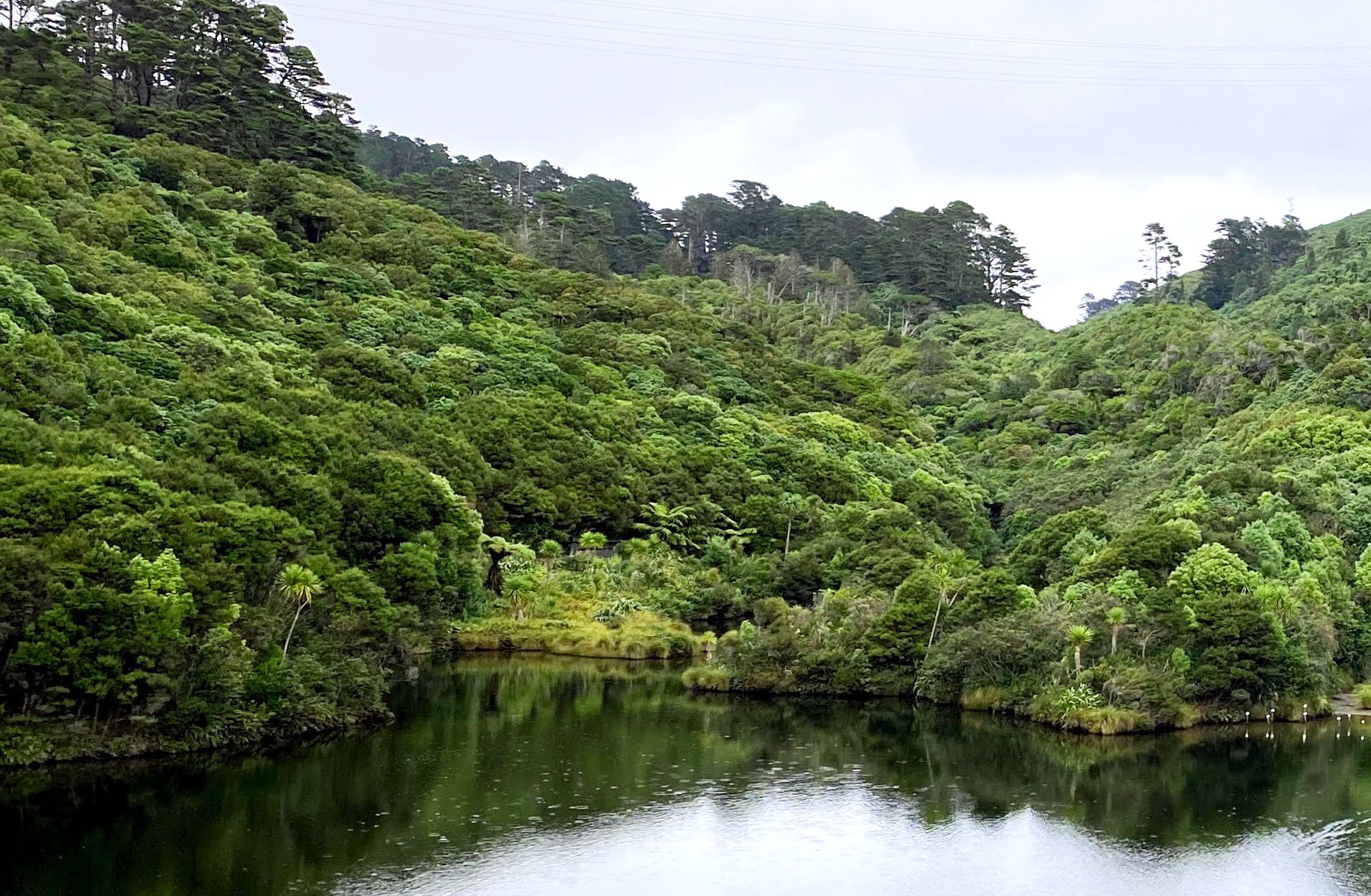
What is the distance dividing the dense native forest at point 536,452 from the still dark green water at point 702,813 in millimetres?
3337

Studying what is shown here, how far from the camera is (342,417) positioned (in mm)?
58750

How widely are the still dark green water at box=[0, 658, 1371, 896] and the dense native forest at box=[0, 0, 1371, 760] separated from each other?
10.9 feet

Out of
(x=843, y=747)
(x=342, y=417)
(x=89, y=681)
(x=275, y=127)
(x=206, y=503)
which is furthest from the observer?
(x=275, y=127)

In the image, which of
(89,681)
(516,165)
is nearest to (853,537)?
(89,681)

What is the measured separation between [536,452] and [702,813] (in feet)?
133

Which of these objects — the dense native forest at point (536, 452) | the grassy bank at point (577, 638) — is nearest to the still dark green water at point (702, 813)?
the dense native forest at point (536, 452)

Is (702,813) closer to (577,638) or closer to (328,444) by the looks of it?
(328,444)

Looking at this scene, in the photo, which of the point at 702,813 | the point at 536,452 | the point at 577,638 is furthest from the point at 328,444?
the point at 702,813

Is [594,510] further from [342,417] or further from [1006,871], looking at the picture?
[1006,871]

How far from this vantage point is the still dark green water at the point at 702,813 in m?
27.3

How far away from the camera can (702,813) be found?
33031 millimetres

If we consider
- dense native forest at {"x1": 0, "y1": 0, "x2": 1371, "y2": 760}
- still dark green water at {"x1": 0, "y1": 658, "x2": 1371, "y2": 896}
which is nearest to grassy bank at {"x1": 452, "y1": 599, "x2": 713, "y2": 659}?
dense native forest at {"x1": 0, "y1": 0, "x2": 1371, "y2": 760}

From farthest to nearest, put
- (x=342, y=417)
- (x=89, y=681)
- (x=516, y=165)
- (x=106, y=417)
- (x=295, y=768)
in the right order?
(x=516, y=165), (x=342, y=417), (x=106, y=417), (x=295, y=768), (x=89, y=681)

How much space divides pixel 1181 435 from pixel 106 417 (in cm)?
7304
